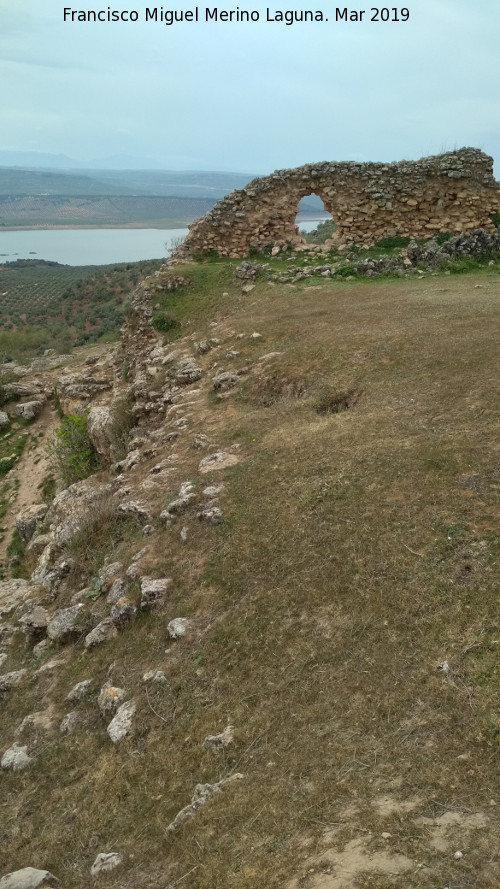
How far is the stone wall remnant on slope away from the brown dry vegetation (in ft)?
37.7

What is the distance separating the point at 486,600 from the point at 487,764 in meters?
1.44

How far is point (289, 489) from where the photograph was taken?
7.04 meters

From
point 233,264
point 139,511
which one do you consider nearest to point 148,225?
point 233,264

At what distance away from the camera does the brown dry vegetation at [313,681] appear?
3.53 meters

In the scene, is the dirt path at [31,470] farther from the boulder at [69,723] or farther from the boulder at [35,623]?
the boulder at [69,723]

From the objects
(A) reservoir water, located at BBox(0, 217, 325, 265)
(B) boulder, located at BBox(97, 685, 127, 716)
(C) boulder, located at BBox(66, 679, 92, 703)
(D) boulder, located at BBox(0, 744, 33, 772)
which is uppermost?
(A) reservoir water, located at BBox(0, 217, 325, 265)

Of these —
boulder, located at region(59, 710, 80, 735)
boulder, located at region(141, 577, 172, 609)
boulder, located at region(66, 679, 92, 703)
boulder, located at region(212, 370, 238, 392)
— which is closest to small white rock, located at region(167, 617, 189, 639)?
boulder, located at region(141, 577, 172, 609)

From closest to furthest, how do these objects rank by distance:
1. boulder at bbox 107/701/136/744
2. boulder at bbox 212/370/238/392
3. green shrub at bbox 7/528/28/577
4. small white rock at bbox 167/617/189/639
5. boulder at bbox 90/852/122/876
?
boulder at bbox 90/852/122/876 < boulder at bbox 107/701/136/744 < small white rock at bbox 167/617/189/639 < boulder at bbox 212/370/238/392 < green shrub at bbox 7/528/28/577

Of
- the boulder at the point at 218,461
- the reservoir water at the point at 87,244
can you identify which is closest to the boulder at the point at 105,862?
the boulder at the point at 218,461

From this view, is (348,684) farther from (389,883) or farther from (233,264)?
(233,264)

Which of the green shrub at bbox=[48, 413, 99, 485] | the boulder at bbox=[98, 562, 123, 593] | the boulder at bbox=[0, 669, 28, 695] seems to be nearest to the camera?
the boulder at bbox=[0, 669, 28, 695]

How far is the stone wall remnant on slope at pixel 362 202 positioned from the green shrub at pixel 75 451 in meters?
8.18

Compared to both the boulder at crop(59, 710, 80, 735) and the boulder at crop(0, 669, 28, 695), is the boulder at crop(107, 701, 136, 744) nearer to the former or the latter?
the boulder at crop(59, 710, 80, 735)

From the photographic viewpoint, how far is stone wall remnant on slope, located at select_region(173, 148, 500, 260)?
17.7 meters
